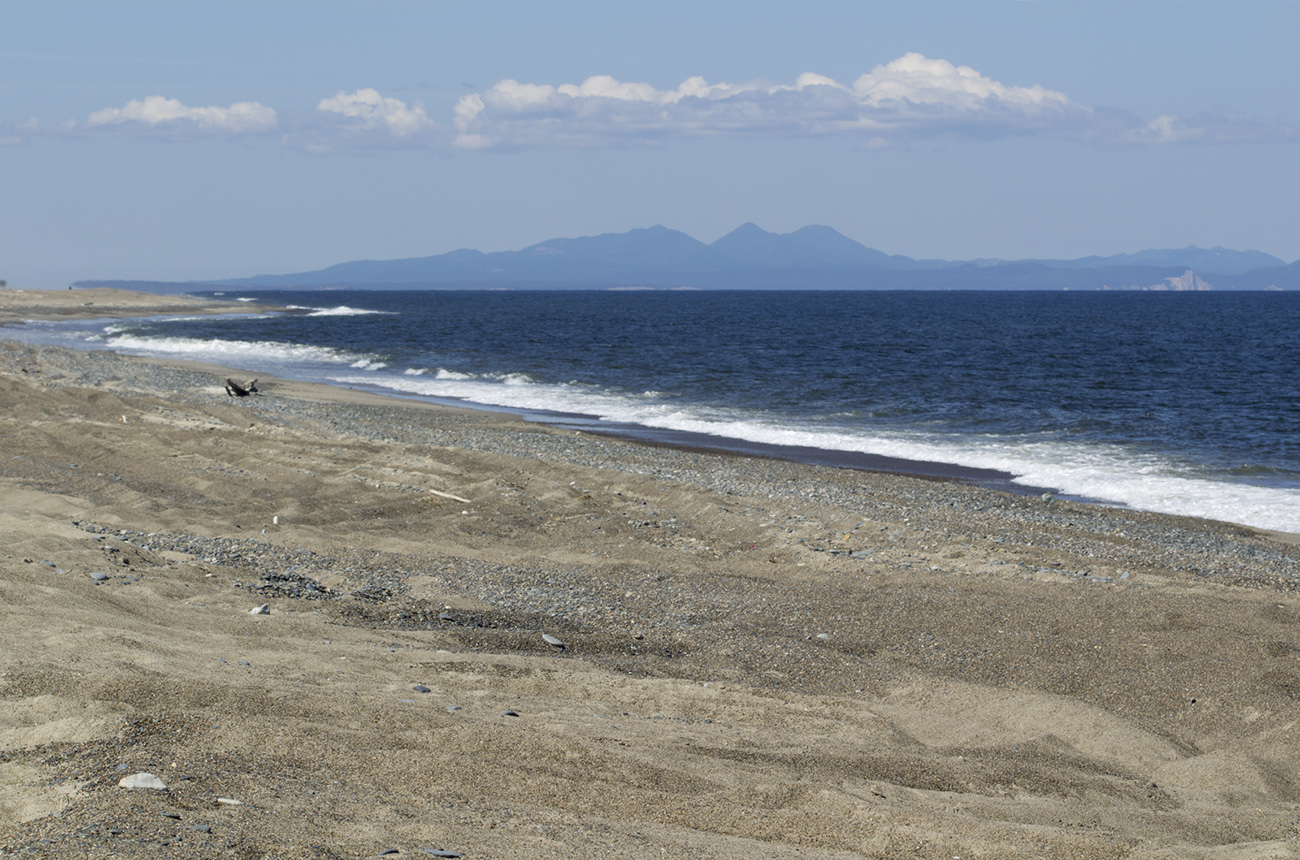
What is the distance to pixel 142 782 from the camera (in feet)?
16.0

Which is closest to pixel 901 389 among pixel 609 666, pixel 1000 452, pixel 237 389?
pixel 1000 452

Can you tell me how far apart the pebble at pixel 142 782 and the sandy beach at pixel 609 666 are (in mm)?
56

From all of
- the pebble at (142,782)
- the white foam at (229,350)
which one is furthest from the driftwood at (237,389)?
the pebble at (142,782)

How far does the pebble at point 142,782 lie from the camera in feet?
15.9

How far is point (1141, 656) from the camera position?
30.0 ft

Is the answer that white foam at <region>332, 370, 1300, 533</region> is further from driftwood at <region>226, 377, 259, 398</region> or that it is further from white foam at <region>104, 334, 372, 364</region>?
white foam at <region>104, 334, 372, 364</region>

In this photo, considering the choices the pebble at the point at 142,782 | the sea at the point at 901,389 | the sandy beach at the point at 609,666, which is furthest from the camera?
the sea at the point at 901,389

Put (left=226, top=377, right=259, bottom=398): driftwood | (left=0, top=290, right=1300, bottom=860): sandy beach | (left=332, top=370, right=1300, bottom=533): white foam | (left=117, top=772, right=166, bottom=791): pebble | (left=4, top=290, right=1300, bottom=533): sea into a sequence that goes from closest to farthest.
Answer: (left=117, top=772, right=166, bottom=791): pebble, (left=0, top=290, right=1300, bottom=860): sandy beach, (left=332, top=370, right=1300, bottom=533): white foam, (left=4, top=290, right=1300, bottom=533): sea, (left=226, top=377, right=259, bottom=398): driftwood

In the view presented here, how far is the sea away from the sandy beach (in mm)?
5487

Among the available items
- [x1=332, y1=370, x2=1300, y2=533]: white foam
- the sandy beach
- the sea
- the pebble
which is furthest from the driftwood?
the pebble

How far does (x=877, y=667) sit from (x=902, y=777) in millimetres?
2650

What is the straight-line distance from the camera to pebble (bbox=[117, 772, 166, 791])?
15.9 ft

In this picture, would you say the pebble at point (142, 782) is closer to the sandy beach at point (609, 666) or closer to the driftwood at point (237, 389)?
the sandy beach at point (609, 666)

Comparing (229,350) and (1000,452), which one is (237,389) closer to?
(1000,452)
